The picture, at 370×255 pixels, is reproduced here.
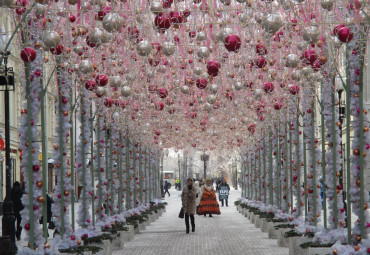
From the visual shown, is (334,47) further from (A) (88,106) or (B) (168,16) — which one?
(A) (88,106)

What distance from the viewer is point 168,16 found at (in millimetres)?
9234

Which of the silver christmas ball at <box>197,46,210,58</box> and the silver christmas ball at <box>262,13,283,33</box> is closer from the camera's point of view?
the silver christmas ball at <box>262,13,283,33</box>

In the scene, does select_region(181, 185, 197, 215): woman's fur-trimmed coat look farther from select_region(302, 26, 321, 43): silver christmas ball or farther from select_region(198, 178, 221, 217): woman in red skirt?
select_region(302, 26, 321, 43): silver christmas ball

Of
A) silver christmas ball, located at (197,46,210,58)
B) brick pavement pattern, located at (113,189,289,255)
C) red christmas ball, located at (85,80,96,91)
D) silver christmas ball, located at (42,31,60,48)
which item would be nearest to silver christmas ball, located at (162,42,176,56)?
silver christmas ball, located at (197,46,210,58)

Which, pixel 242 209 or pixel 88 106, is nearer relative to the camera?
pixel 88 106

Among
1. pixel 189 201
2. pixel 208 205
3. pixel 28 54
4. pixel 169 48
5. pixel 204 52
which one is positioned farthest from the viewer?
pixel 208 205

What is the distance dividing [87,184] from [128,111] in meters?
7.00

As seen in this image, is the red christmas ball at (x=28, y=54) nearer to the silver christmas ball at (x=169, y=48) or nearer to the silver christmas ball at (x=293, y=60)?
the silver christmas ball at (x=169, y=48)

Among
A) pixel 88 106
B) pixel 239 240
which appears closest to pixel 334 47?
pixel 88 106

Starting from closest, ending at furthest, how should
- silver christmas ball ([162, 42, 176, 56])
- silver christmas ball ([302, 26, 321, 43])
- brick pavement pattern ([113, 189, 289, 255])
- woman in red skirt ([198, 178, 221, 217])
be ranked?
silver christmas ball ([302, 26, 321, 43]), silver christmas ball ([162, 42, 176, 56]), brick pavement pattern ([113, 189, 289, 255]), woman in red skirt ([198, 178, 221, 217])

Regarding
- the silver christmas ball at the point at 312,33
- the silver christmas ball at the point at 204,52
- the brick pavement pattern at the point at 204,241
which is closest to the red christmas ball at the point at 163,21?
the silver christmas ball at the point at 312,33

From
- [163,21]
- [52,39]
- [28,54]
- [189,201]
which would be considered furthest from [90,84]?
[189,201]

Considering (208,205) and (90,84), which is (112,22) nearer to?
(90,84)

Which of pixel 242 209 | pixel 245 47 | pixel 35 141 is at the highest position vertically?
pixel 245 47
